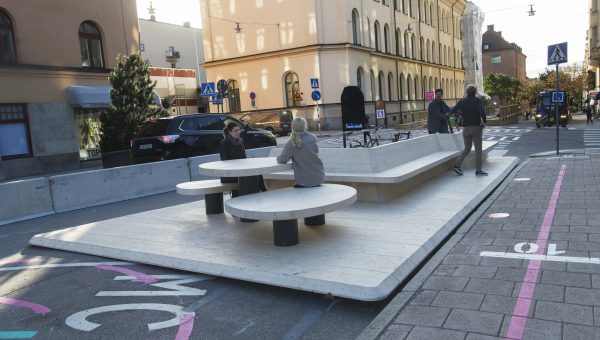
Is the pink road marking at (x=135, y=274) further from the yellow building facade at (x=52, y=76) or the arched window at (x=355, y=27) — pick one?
the arched window at (x=355, y=27)

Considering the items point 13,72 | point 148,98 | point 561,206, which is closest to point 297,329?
point 561,206

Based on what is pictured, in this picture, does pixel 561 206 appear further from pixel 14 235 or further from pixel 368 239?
pixel 14 235

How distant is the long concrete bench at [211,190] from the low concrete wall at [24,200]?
3.52 metres

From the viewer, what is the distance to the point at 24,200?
931cm

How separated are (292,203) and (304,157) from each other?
0.97 meters

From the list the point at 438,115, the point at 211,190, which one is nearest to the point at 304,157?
the point at 211,190

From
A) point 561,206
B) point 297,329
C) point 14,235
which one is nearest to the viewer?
point 297,329

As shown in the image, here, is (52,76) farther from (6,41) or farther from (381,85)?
(381,85)

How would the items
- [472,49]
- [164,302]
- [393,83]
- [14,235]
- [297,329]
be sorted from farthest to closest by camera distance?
1. [472,49]
2. [393,83]
3. [14,235]
4. [164,302]
5. [297,329]

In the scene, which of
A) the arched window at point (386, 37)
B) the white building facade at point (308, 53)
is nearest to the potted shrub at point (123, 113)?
the white building facade at point (308, 53)

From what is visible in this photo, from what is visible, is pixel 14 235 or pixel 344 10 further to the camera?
pixel 344 10

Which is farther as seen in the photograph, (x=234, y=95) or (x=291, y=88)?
(x=234, y=95)

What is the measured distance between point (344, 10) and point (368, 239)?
32293mm

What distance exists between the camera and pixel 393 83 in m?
45.8
